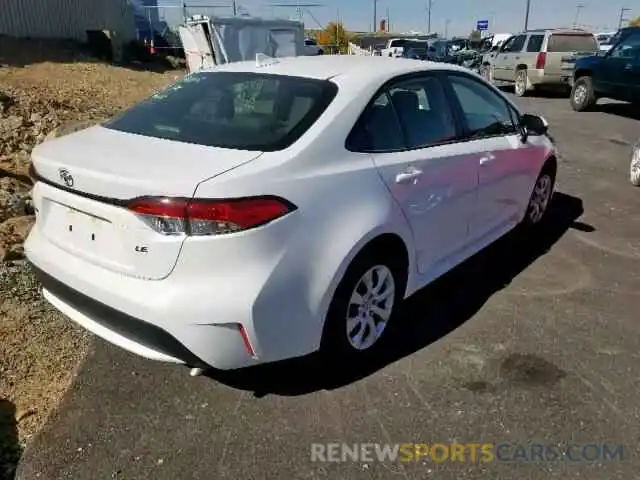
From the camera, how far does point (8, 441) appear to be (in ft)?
8.54

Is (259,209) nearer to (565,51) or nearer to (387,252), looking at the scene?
(387,252)

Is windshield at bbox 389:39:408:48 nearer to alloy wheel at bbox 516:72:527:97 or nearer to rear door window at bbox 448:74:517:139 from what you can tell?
alloy wheel at bbox 516:72:527:97

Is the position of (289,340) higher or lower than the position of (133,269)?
lower

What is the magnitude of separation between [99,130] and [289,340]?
163cm

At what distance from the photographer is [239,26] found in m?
15.5

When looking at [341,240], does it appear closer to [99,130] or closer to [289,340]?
[289,340]

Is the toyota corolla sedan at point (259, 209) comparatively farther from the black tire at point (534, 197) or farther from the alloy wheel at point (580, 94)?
the alloy wheel at point (580, 94)

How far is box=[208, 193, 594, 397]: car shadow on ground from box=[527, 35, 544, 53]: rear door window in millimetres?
12128

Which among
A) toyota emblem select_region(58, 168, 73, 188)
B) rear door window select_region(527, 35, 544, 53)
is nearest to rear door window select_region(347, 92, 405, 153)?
toyota emblem select_region(58, 168, 73, 188)

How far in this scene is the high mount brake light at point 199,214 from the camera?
2.32 m

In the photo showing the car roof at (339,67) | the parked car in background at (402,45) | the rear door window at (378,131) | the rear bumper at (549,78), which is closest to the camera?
the rear door window at (378,131)

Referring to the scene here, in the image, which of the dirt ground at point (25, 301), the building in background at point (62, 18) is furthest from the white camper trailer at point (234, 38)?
the building in background at point (62, 18)

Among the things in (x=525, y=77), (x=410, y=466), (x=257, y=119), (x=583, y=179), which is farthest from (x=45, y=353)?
(x=525, y=77)

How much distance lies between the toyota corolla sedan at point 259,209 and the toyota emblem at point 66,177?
0.4 inches
